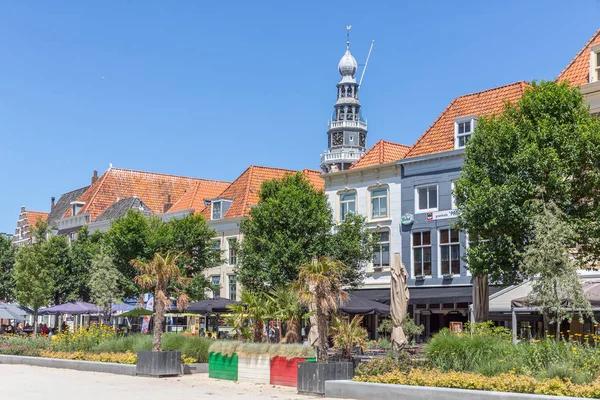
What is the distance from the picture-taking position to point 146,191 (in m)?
70.8

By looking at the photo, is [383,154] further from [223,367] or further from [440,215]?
[223,367]

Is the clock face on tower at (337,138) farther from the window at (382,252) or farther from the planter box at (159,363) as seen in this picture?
the planter box at (159,363)

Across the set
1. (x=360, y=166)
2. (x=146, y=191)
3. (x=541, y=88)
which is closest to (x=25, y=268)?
(x=146, y=191)

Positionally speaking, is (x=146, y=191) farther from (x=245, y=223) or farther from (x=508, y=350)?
(x=508, y=350)

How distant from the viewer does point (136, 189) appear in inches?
2815

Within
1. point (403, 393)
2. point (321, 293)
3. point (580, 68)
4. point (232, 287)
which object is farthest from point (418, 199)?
point (403, 393)

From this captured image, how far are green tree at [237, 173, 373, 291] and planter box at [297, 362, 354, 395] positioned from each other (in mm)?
18052

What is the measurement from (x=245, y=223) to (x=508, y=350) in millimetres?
23632

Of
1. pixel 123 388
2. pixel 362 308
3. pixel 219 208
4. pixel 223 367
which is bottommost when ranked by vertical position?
pixel 123 388

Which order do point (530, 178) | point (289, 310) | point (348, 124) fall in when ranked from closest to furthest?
point (289, 310), point (530, 178), point (348, 124)

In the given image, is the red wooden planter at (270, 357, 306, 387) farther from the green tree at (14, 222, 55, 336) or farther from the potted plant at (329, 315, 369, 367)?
the green tree at (14, 222, 55, 336)

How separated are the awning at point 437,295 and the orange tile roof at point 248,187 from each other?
15070mm

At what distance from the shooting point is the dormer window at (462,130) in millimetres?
37875

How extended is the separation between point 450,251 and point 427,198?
3.11 m
